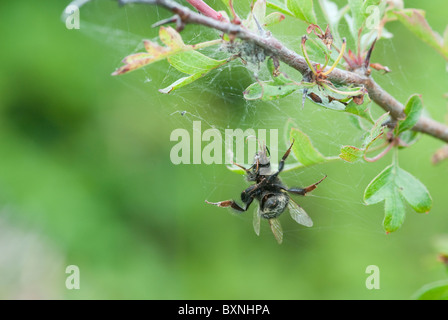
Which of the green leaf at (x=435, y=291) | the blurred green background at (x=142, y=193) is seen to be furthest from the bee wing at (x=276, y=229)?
the blurred green background at (x=142, y=193)

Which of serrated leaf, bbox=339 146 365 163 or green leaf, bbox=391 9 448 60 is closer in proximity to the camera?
serrated leaf, bbox=339 146 365 163

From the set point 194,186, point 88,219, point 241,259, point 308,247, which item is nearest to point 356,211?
point 308,247

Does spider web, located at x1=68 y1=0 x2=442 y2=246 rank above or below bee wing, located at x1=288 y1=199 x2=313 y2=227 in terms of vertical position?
above

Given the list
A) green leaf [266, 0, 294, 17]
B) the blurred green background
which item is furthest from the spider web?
green leaf [266, 0, 294, 17]

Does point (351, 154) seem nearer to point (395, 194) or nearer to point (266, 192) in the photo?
point (395, 194)

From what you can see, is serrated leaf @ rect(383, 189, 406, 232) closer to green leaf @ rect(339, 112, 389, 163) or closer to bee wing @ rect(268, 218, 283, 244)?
green leaf @ rect(339, 112, 389, 163)

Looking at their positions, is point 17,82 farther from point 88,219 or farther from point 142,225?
point 142,225

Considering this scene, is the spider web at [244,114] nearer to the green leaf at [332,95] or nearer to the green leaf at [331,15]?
Answer: the green leaf at [331,15]

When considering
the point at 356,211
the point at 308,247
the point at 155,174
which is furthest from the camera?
the point at 155,174
